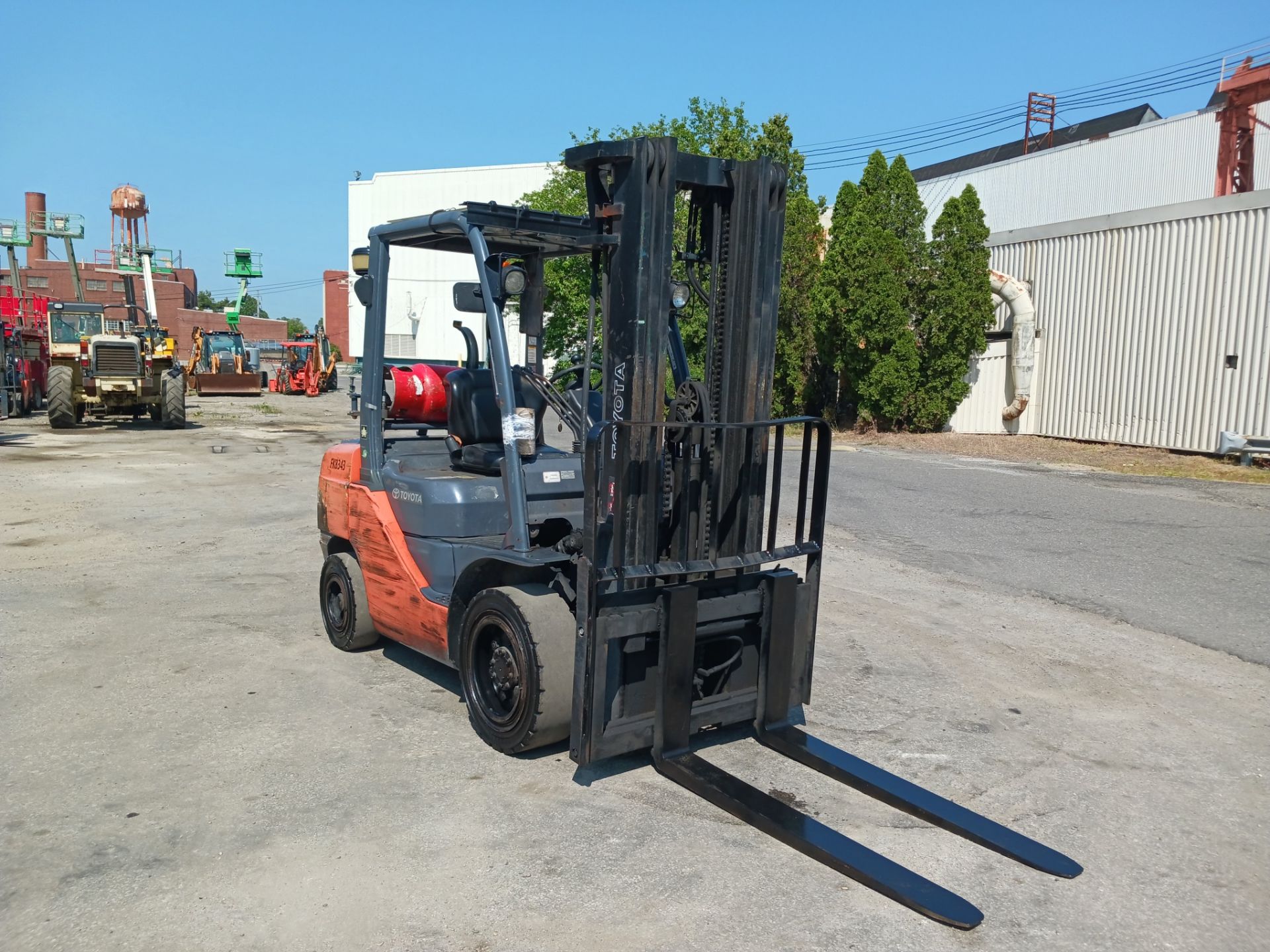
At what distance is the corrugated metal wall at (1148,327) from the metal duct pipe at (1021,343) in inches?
12.0

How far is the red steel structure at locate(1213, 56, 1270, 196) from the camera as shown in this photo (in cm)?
2602

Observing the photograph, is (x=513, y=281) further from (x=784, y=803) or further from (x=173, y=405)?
(x=173, y=405)

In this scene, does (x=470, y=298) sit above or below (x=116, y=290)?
below

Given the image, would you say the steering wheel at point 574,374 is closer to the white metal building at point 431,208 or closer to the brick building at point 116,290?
the white metal building at point 431,208

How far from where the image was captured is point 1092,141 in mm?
35344

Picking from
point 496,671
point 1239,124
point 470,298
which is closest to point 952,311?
point 1239,124

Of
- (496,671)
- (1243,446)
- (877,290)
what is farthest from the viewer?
(877,290)

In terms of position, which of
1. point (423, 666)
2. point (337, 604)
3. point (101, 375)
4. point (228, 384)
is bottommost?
point (423, 666)

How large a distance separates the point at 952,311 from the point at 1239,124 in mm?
11067

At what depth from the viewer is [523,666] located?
4621 millimetres

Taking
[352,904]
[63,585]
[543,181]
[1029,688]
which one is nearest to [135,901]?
[352,904]

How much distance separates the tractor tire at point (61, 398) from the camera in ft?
79.3

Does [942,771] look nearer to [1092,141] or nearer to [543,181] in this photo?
[1092,141]

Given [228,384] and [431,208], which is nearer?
[228,384]
